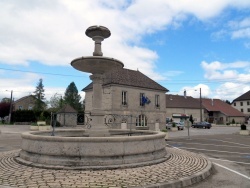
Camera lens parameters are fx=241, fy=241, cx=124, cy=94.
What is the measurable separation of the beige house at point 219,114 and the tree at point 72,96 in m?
40.6

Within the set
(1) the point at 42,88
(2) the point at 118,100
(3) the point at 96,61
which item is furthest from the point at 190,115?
(3) the point at 96,61

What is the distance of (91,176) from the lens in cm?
620

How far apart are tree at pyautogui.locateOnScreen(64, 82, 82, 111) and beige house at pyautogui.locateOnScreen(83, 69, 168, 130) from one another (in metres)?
44.5

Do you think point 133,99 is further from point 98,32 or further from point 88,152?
point 88,152

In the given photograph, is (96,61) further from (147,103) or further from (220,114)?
(220,114)

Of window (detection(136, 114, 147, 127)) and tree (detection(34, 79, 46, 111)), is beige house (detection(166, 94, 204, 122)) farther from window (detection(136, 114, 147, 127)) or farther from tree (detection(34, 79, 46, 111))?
tree (detection(34, 79, 46, 111))

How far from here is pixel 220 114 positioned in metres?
68.9

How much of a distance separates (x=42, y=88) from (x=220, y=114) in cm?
5515

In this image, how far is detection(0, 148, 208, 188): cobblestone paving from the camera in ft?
18.2

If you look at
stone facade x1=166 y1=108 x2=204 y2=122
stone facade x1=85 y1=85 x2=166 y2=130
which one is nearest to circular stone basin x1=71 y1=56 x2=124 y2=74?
stone facade x1=85 y1=85 x2=166 y2=130

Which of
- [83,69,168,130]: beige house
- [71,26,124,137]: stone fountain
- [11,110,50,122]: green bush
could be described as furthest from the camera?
[11,110,50,122]: green bush

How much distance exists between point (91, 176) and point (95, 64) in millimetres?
4695

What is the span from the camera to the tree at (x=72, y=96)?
80.2 metres

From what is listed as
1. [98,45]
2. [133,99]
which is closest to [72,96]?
[133,99]
